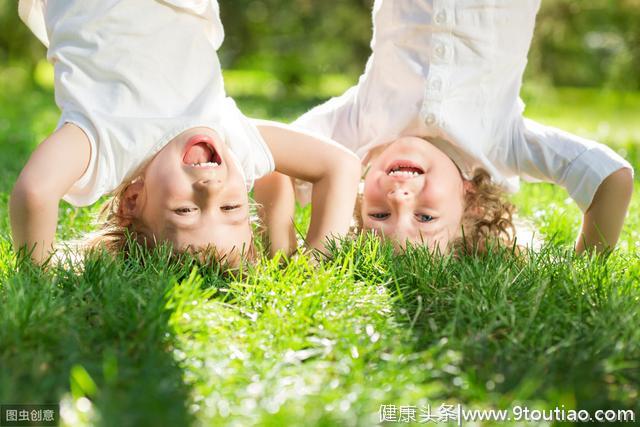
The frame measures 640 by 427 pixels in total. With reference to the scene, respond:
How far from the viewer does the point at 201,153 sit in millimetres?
2824

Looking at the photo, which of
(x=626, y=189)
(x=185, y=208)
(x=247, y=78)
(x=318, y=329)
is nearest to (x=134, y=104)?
(x=185, y=208)

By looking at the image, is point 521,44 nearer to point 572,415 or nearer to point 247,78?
point 572,415

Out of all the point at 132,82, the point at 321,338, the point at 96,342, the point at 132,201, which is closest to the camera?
the point at 96,342

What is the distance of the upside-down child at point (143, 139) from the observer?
8.55 ft

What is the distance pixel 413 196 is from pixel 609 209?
83 centimetres

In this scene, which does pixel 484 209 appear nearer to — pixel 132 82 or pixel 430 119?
pixel 430 119

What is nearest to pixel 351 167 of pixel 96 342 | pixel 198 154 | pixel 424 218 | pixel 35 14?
pixel 424 218

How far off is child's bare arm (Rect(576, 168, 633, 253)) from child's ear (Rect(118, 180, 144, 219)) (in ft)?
5.71

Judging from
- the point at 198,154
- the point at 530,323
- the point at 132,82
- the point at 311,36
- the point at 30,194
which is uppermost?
the point at 311,36

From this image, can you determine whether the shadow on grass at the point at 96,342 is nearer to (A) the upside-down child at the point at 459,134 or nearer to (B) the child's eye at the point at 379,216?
(B) the child's eye at the point at 379,216

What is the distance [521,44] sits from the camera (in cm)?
359

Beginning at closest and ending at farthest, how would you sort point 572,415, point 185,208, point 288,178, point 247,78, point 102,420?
1. point 102,420
2. point 572,415
3. point 185,208
4. point 288,178
5. point 247,78

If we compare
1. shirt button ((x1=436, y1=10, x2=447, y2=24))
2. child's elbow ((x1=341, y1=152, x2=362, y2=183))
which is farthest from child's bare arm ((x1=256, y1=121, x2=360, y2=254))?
shirt button ((x1=436, y1=10, x2=447, y2=24))

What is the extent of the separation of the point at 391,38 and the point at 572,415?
88.2 inches
